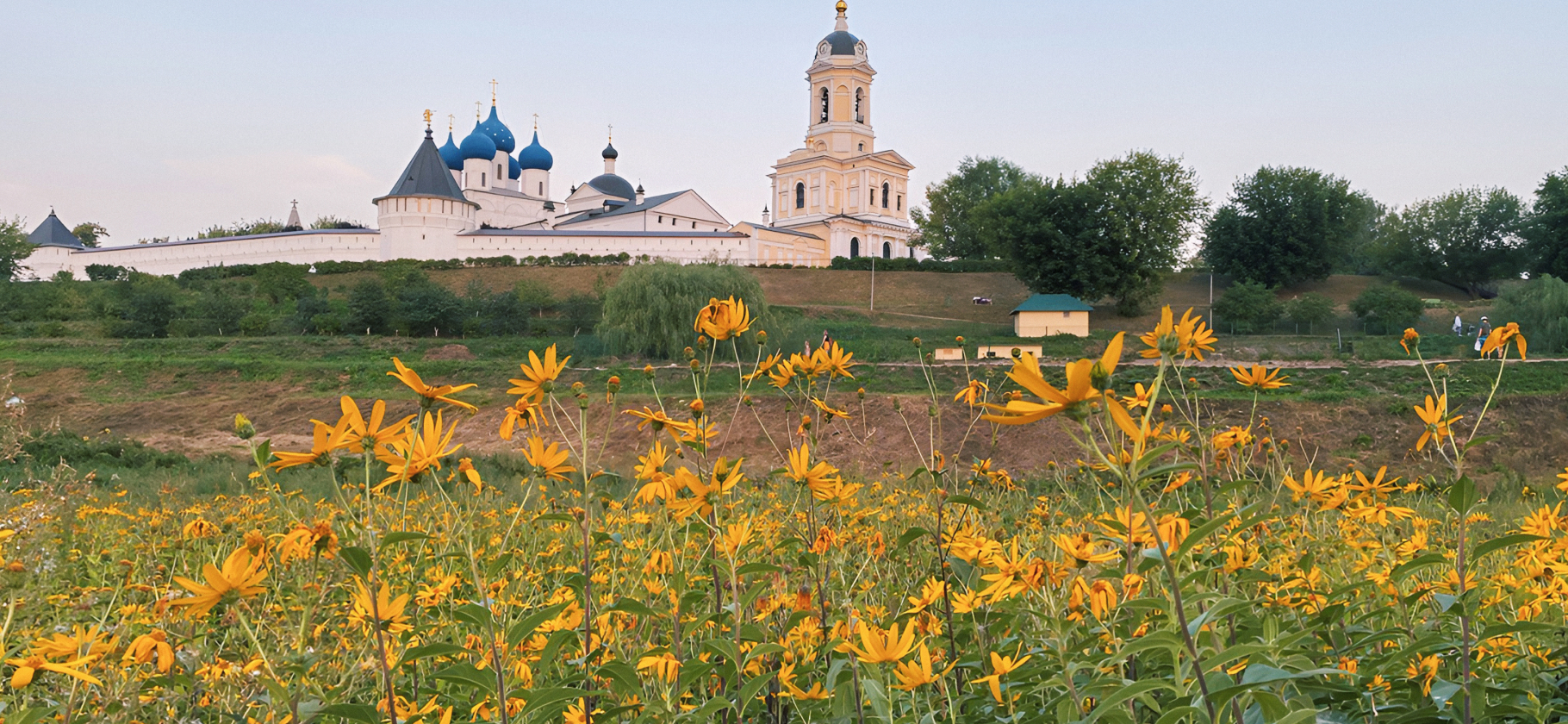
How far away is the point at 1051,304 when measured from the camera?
27.6 m

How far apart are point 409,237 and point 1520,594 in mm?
47162

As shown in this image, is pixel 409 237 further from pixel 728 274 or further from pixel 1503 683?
pixel 1503 683

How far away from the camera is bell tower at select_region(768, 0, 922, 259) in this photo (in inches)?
2105

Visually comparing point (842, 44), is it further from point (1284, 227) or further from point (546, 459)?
point (546, 459)

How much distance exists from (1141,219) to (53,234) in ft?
181

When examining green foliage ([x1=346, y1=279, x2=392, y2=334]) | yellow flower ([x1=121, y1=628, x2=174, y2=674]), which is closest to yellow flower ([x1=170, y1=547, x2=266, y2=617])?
yellow flower ([x1=121, y1=628, x2=174, y2=674])

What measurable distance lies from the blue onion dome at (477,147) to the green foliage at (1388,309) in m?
44.4

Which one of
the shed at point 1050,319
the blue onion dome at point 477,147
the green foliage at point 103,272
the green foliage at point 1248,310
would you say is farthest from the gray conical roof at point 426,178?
the green foliage at point 1248,310

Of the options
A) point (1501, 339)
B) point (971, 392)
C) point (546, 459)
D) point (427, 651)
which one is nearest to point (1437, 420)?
point (1501, 339)

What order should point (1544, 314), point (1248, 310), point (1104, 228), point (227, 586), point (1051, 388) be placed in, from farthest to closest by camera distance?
point (1104, 228), point (1248, 310), point (1544, 314), point (227, 586), point (1051, 388)

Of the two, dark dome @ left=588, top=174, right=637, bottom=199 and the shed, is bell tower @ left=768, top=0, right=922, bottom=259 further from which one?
the shed

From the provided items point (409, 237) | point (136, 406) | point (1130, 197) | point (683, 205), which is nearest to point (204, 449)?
point (136, 406)

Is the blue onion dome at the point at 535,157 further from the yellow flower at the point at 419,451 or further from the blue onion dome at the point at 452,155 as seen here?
the yellow flower at the point at 419,451

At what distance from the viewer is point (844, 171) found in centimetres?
5447
